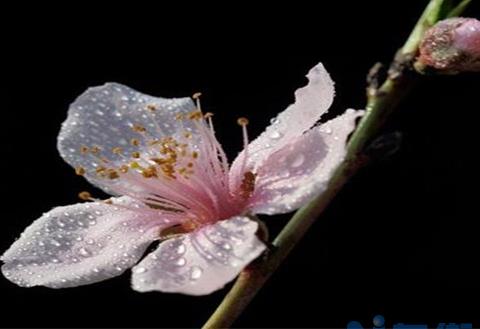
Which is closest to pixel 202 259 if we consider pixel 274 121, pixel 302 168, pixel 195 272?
pixel 195 272

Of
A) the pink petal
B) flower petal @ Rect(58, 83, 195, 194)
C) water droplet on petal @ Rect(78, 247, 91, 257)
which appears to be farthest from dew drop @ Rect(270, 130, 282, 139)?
water droplet on petal @ Rect(78, 247, 91, 257)

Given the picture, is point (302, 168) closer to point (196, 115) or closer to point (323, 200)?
point (323, 200)

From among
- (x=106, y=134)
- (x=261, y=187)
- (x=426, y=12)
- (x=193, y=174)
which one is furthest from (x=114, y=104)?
(x=426, y=12)

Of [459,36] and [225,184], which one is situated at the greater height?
[459,36]

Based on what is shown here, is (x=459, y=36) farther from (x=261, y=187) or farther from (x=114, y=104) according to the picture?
(x=114, y=104)

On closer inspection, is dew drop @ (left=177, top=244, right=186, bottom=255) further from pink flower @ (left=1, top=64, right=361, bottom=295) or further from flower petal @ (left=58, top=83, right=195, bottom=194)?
flower petal @ (left=58, top=83, right=195, bottom=194)

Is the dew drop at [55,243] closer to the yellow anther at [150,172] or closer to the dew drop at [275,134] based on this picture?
the yellow anther at [150,172]
